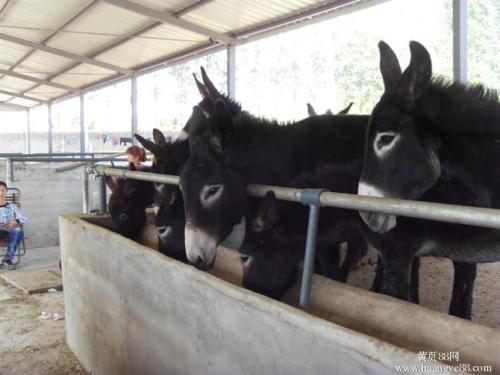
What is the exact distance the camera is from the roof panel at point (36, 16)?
371 inches

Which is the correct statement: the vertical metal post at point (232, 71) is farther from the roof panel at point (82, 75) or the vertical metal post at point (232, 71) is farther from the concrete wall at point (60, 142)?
the concrete wall at point (60, 142)

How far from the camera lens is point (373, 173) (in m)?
2.32

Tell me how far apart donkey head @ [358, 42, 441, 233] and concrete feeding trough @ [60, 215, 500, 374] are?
50 cm

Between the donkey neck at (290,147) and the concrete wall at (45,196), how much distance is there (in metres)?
7.53

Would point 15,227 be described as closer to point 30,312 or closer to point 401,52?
point 30,312

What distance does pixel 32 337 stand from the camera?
4.90 meters

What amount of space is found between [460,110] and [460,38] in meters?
3.15

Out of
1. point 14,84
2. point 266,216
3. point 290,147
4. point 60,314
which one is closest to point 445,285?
point 290,147

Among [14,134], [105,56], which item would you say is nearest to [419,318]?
[105,56]

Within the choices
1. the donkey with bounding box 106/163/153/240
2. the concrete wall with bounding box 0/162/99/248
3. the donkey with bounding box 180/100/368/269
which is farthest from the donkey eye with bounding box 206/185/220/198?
the concrete wall with bounding box 0/162/99/248

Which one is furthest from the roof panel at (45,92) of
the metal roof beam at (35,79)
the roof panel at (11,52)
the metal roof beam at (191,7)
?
the metal roof beam at (191,7)

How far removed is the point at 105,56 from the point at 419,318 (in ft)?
42.1

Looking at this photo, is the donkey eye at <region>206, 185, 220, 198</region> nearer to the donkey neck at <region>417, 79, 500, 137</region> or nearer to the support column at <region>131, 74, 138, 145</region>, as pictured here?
the donkey neck at <region>417, 79, 500, 137</region>

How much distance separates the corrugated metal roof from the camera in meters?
8.27
